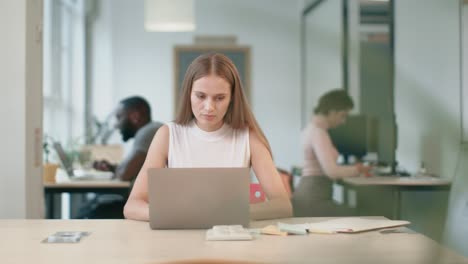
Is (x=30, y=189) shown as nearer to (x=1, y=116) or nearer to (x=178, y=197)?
(x=1, y=116)

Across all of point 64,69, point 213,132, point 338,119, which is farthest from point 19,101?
point 64,69

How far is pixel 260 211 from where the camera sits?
3.83ft

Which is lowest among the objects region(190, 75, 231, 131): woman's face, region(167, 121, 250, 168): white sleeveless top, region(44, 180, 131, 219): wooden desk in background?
region(44, 180, 131, 219): wooden desk in background

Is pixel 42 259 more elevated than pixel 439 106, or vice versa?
pixel 439 106

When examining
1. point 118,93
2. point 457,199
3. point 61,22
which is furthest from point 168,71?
point 457,199

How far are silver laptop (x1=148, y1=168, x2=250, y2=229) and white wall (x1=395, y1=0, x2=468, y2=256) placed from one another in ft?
2.41

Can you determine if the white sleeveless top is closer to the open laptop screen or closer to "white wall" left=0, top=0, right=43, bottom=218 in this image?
"white wall" left=0, top=0, right=43, bottom=218

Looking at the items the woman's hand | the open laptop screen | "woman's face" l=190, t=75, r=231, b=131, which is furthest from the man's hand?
the woman's hand

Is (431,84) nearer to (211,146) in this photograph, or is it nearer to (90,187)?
(211,146)

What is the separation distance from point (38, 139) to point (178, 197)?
1.22m

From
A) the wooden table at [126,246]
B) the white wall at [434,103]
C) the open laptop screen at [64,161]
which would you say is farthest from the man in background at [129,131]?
the white wall at [434,103]

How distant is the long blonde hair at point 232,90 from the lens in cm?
143

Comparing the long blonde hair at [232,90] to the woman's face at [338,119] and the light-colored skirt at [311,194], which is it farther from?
the woman's face at [338,119]

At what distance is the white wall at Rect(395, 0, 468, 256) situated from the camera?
14 centimetres
